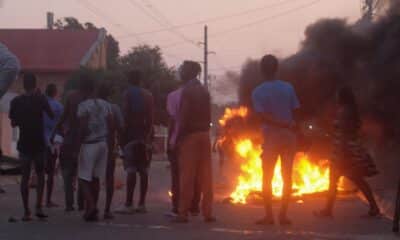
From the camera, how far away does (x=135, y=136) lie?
1053 cm

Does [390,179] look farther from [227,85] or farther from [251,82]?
[227,85]

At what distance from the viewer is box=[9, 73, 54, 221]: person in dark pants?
945 cm

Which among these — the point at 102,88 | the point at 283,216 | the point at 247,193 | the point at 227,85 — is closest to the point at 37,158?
the point at 102,88

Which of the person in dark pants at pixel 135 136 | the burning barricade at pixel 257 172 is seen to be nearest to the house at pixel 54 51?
the burning barricade at pixel 257 172

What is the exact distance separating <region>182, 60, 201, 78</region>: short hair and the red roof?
114 feet

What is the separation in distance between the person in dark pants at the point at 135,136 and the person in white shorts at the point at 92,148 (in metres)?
0.60

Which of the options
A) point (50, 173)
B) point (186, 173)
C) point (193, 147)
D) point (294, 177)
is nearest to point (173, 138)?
point (193, 147)

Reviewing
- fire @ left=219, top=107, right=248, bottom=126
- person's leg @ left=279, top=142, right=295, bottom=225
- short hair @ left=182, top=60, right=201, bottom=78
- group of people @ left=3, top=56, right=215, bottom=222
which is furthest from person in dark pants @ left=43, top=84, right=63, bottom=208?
fire @ left=219, top=107, right=248, bottom=126

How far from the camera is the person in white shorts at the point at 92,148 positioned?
9.49 meters

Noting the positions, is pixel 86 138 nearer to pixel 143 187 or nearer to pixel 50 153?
pixel 143 187

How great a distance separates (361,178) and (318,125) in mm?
4487

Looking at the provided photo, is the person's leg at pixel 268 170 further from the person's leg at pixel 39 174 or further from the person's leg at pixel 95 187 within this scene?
the person's leg at pixel 39 174

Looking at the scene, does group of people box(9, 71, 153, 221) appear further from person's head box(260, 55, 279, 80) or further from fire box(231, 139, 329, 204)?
fire box(231, 139, 329, 204)

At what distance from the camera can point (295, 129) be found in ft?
30.8
